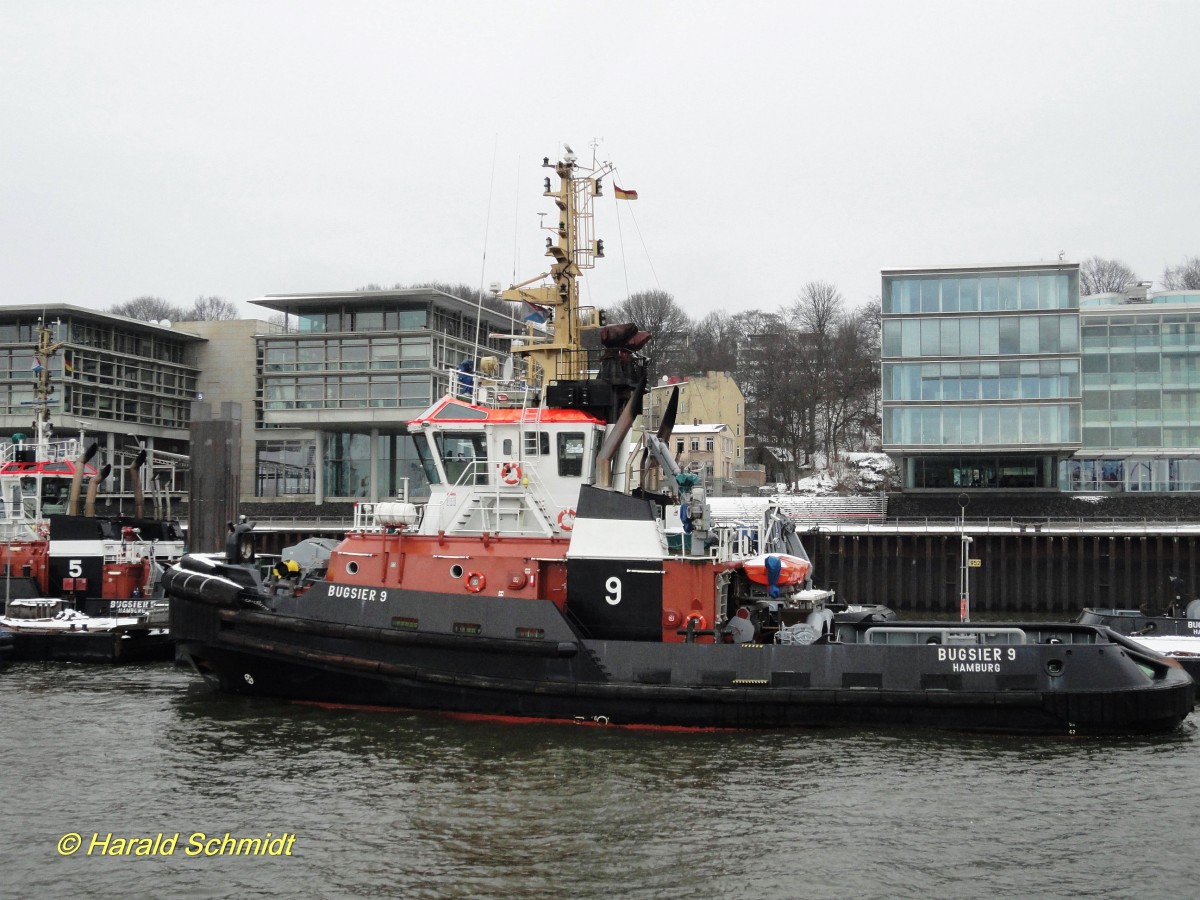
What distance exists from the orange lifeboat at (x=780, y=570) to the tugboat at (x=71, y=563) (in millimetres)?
11912

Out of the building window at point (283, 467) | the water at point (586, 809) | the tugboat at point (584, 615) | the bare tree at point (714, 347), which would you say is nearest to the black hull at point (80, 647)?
the tugboat at point (584, 615)

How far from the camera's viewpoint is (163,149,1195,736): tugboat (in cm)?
1331

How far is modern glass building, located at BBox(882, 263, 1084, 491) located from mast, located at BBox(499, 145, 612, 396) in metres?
23.5

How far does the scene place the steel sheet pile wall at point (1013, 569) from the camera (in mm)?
28484

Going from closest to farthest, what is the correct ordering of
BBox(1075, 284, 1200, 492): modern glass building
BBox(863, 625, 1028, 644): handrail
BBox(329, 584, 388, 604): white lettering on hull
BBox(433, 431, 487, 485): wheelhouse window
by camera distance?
BBox(863, 625, 1028, 644): handrail, BBox(329, 584, 388, 604): white lettering on hull, BBox(433, 431, 487, 485): wheelhouse window, BBox(1075, 284, 1200, 492): modern glass building

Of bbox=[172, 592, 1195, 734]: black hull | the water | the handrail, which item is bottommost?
the water

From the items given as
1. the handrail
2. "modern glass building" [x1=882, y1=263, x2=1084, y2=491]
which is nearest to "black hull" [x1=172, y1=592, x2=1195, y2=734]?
the handrail

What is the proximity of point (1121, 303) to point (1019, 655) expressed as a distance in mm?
36896

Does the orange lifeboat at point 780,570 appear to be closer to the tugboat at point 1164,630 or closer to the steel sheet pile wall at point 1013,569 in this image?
→ the tugboat at point 1164,630

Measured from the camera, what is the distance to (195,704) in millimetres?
15609

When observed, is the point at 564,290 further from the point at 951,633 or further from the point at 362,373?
the point at 362,373

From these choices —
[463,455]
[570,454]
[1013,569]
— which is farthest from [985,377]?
[463,455]

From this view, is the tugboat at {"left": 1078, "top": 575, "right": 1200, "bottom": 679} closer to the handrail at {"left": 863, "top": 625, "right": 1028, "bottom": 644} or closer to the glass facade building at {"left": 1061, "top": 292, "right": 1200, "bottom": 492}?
the handrail at {"left": 863, "top": 625, "right": 1028, "bottom": 644}

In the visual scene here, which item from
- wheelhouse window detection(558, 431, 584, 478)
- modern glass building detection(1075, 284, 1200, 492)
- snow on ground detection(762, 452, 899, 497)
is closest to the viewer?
wheelhouse window detection(558, 431, 584, 478)
